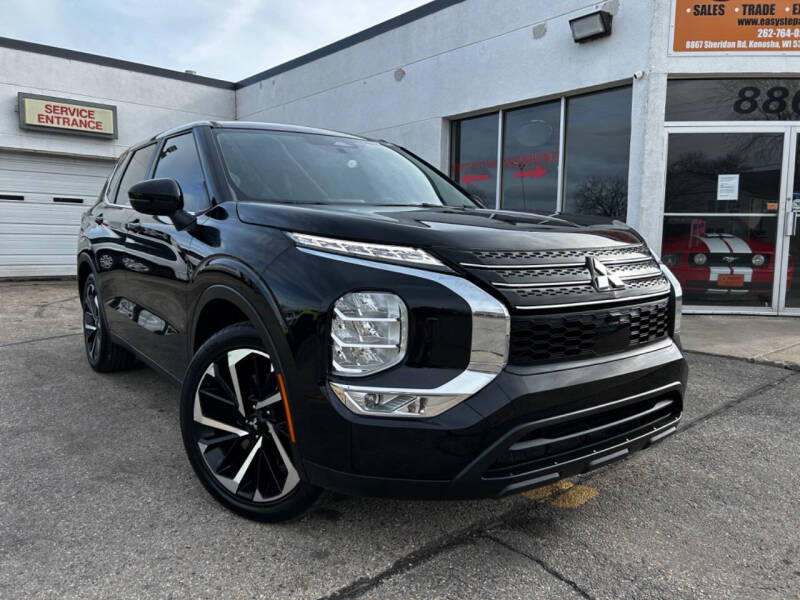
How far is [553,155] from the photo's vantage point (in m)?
8.47

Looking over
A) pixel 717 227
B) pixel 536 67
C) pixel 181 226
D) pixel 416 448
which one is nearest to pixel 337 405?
pixel 416 448

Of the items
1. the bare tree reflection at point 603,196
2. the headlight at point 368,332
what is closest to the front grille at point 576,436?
the headlight at point 368,332

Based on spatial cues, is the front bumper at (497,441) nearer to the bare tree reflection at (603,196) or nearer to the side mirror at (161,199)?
the side mirror at (161,199)

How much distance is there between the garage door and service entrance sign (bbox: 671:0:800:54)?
11604 mm

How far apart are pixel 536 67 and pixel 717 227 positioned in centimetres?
321

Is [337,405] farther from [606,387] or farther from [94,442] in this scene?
[94,442]

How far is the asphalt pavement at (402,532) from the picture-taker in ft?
6.48

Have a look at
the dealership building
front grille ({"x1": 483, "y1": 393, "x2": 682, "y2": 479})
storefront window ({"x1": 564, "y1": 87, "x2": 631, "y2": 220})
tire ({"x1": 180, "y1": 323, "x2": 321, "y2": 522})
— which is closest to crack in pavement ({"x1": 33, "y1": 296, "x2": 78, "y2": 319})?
the dealership building

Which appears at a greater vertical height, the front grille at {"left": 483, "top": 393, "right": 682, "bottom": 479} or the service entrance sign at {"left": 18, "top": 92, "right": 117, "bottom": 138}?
the service entrance sign at {"left": 18, "top": 92, "right": 117, "bottom": 138}

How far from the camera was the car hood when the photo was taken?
2033 mm

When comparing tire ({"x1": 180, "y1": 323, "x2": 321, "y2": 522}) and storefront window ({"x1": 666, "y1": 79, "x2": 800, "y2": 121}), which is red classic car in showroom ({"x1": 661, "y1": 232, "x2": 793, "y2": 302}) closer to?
storefront window ({"x1": 666, "y1": 79, "x2": 800, "y2": 121})

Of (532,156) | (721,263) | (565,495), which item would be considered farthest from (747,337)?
(565,495)

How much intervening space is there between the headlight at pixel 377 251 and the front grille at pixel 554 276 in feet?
0.39

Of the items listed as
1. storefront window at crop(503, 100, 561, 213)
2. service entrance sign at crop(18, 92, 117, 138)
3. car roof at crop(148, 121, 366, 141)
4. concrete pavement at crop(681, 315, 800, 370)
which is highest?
Result: service entrance sign at crop(18, 92, 117, 138)
